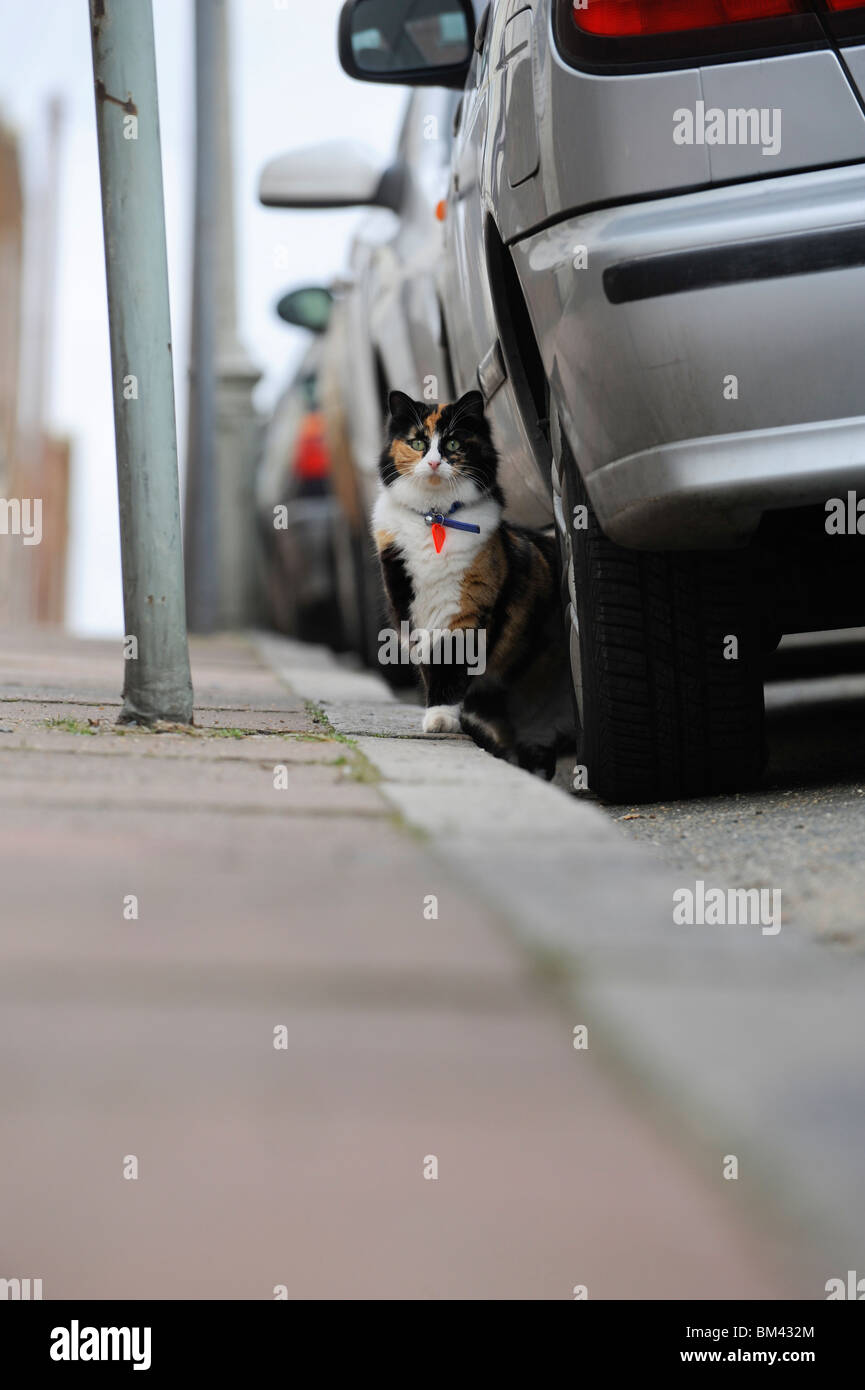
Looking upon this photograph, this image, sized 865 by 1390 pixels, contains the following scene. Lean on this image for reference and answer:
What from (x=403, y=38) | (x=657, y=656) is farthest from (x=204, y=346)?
(x=657, y=656)

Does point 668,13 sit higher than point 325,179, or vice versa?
point 325,179

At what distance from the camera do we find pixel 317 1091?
Answer: 140 cm

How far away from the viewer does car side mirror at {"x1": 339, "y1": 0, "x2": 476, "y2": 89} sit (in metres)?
4.28

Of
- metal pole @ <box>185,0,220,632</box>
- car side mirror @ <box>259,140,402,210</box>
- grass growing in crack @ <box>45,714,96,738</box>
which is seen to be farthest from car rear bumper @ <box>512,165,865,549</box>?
metal pole @ <box>185,0,220,632</box>

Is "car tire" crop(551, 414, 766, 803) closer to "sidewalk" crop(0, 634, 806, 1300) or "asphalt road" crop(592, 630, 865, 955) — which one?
"asphalt road" crop(592, 630, 865, 955)

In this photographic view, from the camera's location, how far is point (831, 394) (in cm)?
276

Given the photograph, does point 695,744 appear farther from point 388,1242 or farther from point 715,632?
point 388,1242

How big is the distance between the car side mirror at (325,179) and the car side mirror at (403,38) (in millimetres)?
854

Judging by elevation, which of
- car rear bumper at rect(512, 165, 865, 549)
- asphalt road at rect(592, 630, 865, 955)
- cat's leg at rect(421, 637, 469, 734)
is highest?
car rear bumper at rect(512, 165, 865, 549)

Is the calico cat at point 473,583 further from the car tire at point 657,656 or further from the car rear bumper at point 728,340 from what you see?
the car rear bumper at point 728,340

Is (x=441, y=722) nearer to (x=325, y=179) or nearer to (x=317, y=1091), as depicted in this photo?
(x=325, y=179)

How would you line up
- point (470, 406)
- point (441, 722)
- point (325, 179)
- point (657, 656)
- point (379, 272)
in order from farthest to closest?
1. point (379, 272)
2. point (325, 179)
3. point (470, 406)
4. point (441, 722)
5. point (657, 656)

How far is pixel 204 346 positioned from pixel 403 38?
7.18 m
